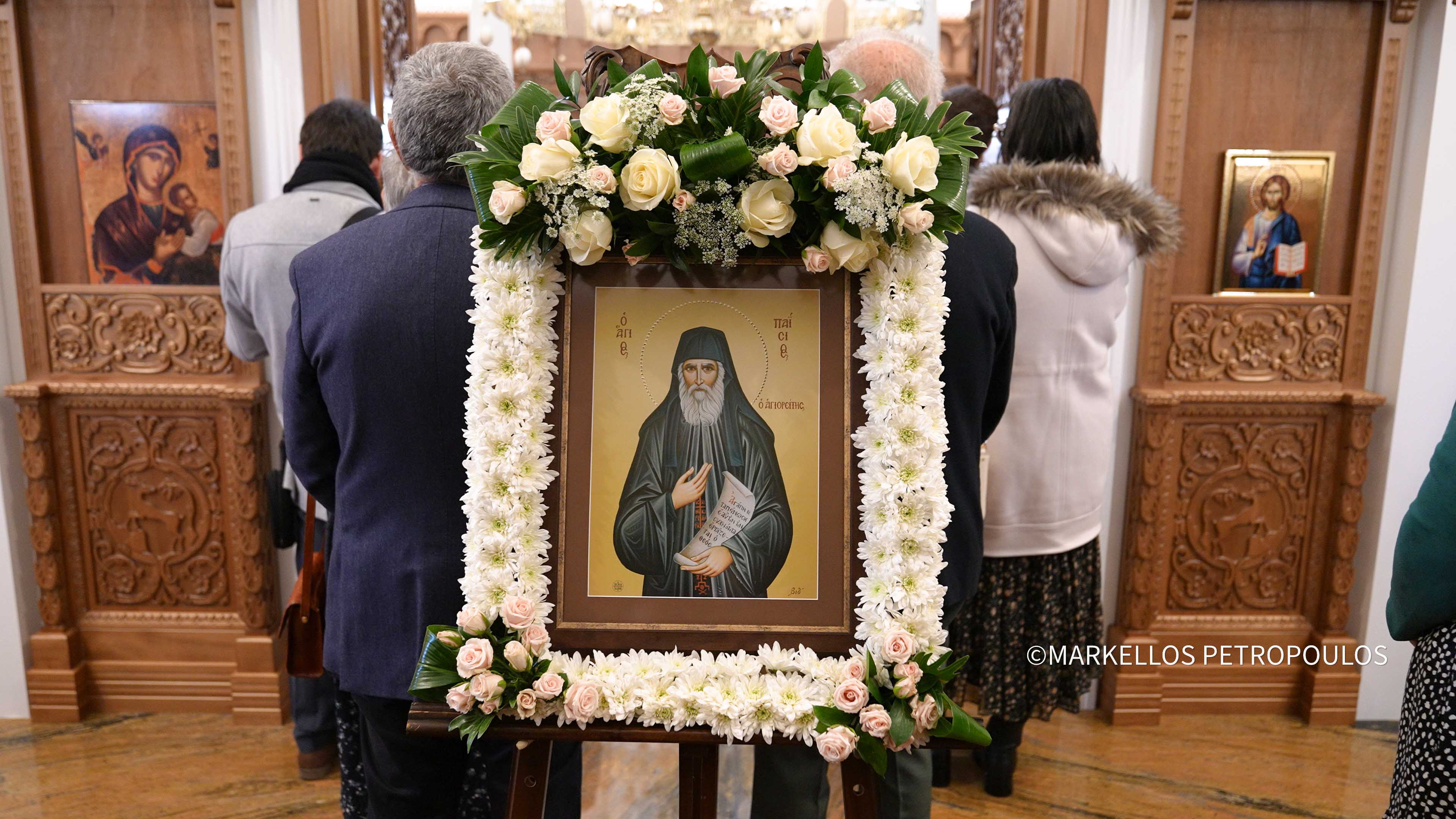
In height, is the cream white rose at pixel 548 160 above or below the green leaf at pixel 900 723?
above

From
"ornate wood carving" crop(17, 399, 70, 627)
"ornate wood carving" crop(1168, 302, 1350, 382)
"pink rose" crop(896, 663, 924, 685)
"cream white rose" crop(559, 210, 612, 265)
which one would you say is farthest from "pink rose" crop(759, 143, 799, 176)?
"ornate wood carving" crop(17, 399, 70, 627)

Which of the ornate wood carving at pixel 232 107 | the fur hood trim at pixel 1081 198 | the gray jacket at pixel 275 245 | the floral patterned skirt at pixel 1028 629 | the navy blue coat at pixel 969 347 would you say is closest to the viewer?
the navy blue coat at pixel 969 347

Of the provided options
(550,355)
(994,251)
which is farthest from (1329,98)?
(550,355)

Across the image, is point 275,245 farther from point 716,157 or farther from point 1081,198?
point 1081,198

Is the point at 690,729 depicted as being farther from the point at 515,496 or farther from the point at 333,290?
the point at 333,290

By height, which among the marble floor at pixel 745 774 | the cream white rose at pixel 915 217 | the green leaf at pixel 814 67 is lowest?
the marble floor at pixel 745 774

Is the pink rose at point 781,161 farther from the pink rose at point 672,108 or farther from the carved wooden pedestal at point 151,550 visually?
the carved wooden pedestal at point 151,550

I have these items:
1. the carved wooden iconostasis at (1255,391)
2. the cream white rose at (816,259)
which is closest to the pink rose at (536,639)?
the cream white rose at (816,259)

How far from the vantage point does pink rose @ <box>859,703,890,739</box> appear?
1427 millimetres

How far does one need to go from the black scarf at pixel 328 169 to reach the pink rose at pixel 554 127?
1708 millimetres

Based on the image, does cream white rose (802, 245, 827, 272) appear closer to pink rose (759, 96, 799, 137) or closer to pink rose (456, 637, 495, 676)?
pink rose (759, 96, 799, 137)

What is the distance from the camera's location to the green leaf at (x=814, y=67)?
151 centimetres

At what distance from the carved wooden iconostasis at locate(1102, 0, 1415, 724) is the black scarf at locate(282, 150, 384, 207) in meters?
2.48

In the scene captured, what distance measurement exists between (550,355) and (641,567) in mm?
347
